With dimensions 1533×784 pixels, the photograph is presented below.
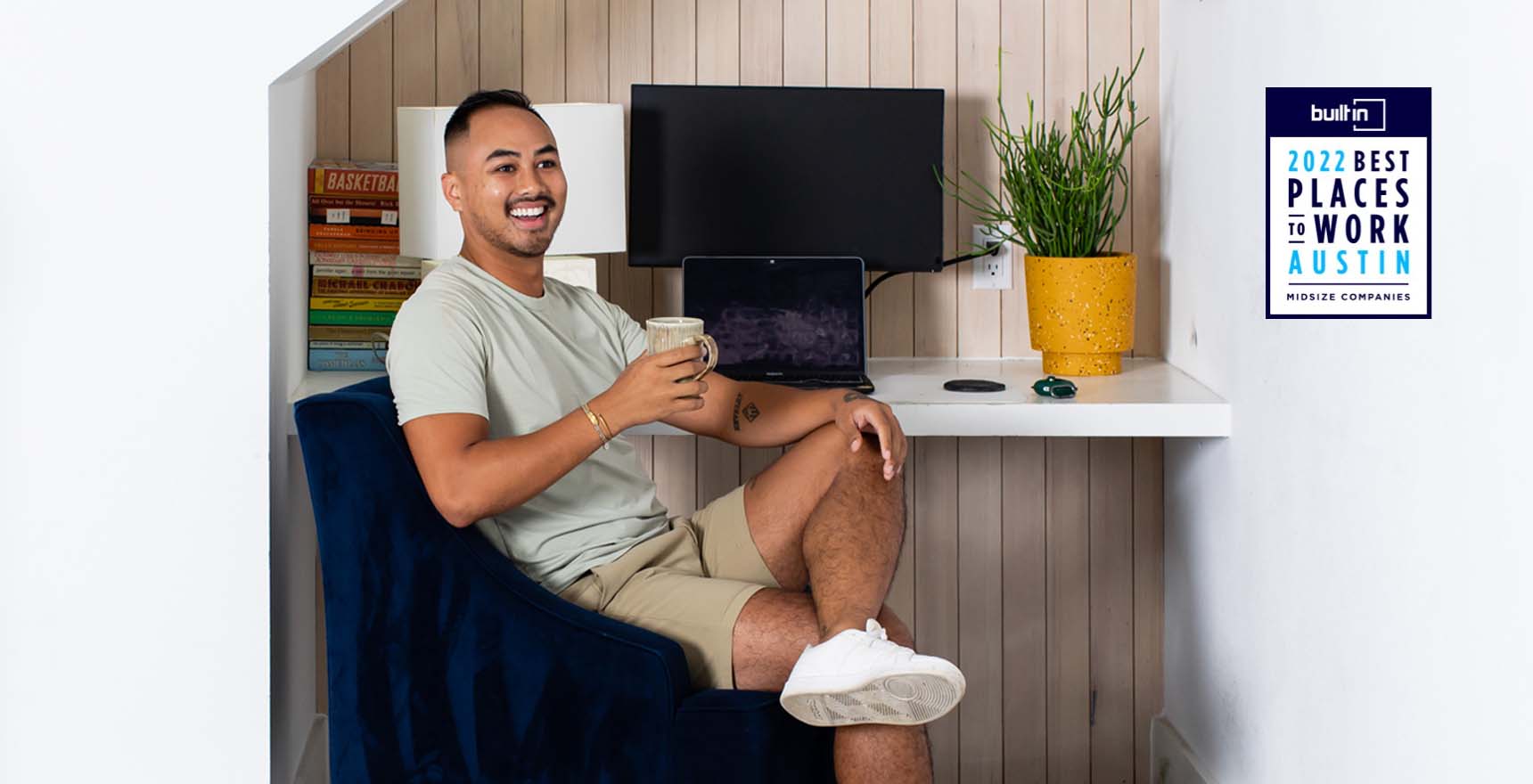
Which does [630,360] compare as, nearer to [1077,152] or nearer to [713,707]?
[713,707]

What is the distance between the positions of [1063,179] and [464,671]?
4.80 feet

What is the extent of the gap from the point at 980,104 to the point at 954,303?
0.41 m

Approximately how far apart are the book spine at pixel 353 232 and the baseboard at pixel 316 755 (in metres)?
0.89

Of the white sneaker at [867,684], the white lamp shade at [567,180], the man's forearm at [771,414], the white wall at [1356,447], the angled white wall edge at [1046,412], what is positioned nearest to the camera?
the white wall at [1356,447]

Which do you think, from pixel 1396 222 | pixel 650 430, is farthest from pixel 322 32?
pixel 1396 222

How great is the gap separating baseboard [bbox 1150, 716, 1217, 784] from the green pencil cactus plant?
983mm

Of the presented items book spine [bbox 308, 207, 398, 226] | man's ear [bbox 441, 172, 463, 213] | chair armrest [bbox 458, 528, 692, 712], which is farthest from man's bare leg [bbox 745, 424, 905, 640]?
book spine [bbox 308, 207, 398, 226]

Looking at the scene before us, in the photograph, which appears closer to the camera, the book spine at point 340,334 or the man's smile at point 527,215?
the man's smile at point 527,215

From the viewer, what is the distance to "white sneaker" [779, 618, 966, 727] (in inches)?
72.3

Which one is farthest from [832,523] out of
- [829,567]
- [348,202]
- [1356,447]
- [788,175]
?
[348,202]

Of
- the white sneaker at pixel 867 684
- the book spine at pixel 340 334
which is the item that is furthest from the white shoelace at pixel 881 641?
the book spine at pixel 340 334

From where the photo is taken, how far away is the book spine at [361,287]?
271cm

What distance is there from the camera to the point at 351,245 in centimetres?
275
